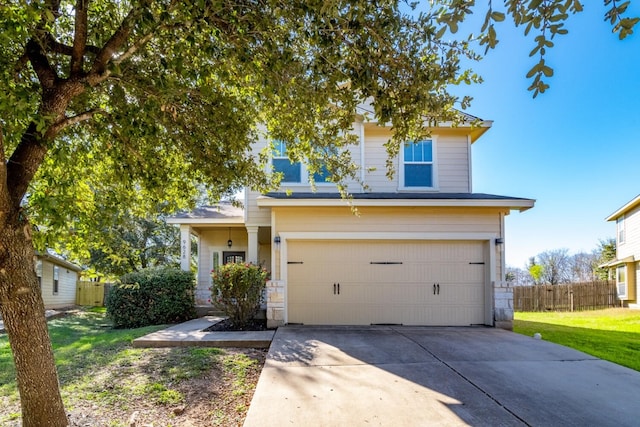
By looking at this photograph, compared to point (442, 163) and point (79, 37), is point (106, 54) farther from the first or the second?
point (442, 163)

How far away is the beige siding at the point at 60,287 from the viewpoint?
16.6 meters

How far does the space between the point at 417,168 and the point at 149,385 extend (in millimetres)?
→ 7768

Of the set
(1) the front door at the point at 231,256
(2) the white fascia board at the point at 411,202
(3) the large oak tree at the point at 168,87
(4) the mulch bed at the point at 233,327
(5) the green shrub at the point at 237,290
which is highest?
(3) the large oak tree at the point at 168,87

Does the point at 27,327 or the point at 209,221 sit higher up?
the point at 209,221

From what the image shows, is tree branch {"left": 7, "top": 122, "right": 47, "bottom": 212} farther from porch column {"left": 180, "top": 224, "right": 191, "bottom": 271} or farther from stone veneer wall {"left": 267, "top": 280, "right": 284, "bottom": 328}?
porch column {"left": 180, "top": 224, "right": 191, "bottom": 271}

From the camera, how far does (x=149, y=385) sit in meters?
4.37

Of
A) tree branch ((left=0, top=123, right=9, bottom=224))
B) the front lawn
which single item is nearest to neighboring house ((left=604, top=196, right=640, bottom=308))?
the front lawn

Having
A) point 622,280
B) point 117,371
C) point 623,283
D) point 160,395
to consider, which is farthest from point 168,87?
point 622,280

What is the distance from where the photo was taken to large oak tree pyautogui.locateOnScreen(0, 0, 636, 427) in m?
2.86

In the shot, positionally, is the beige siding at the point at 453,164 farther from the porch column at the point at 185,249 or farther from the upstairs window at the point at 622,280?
the upstairs window at the point at 622,280

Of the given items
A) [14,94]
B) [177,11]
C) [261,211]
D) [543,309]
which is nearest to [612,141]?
[543,309]

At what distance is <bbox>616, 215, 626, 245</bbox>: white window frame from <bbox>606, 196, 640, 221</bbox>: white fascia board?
24cm

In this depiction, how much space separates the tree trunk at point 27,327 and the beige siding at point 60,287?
51.9 ft

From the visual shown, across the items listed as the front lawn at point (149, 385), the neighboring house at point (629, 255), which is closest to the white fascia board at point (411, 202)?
the front lawn at point (149, 385)
